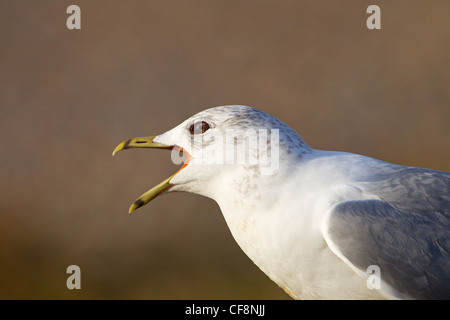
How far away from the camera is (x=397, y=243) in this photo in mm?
802

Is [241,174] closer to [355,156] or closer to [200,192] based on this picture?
[200,192]

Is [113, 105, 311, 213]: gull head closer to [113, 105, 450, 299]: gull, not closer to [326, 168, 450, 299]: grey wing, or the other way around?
[113, 105, 450, 299]: gull

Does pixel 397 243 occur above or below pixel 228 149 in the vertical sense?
below

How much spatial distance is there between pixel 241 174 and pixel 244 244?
13cm

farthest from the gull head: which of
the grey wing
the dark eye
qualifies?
Result: the grey wing

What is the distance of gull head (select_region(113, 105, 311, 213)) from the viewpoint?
89cm

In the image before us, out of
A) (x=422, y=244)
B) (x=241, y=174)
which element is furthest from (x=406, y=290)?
(x=241, y=174)

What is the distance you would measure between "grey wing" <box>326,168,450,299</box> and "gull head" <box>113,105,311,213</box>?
153 mm

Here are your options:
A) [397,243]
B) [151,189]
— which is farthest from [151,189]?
[397,243]

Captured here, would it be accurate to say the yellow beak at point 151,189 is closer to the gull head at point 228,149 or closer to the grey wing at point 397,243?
the gull head at point 228,149

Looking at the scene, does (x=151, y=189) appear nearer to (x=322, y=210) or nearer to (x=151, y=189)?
(x=151, y=189)

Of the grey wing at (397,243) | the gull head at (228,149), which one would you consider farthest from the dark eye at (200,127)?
the grey wing at (397,243)

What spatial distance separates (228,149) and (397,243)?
13.0 inches

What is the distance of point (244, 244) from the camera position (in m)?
0.89
